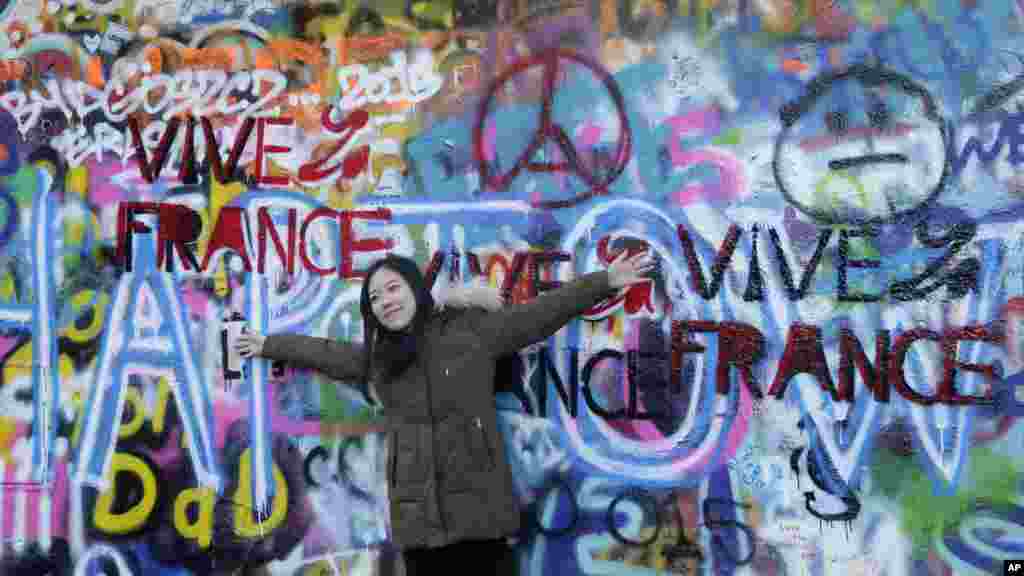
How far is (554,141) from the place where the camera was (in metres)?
4.14

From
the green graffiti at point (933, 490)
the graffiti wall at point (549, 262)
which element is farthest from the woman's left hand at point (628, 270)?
the green graffiti at point (933, 490)

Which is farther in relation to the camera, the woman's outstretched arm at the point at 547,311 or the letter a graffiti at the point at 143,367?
the letter a graffiti at the point at 143,367

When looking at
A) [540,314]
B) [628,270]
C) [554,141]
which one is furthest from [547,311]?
[554,141]

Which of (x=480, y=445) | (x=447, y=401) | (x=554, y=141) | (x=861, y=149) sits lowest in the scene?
(x=480, y=445)

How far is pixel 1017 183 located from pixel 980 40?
54 cm

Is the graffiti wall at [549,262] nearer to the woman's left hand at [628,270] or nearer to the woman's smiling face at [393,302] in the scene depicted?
the woman's left hand at [628,270]

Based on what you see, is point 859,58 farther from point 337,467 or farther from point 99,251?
point 99,251

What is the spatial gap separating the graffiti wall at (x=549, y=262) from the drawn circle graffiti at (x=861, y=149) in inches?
0.5

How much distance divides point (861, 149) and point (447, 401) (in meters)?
1.79

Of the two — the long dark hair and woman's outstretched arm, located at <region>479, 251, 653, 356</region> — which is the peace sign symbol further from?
the long dark hair

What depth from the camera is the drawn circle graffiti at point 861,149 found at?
386 centimetres

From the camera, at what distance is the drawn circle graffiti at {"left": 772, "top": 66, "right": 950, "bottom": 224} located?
3.86 m

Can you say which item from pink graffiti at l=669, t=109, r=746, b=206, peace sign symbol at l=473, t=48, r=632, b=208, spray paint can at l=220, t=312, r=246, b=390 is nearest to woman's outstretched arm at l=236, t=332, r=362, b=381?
spray paint can at l=220, t=312, r=246, b=390

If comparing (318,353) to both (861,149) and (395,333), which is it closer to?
(395,333)
